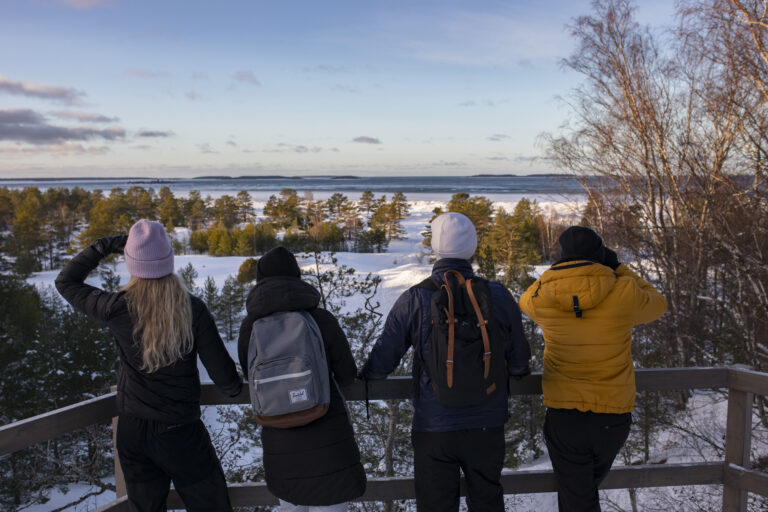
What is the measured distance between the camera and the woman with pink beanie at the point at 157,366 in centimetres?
206

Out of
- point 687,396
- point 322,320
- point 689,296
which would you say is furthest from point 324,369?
point 689,296

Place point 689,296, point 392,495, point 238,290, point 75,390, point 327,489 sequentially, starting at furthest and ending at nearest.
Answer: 1. point 238,290
2. point 75,390
3. point 689,296
4. point 392,495
5. point 327,489

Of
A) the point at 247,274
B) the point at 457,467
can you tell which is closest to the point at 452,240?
→ the point at 457,467

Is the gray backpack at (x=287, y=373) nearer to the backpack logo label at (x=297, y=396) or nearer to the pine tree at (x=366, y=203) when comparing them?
the backpack logo label at (x=297, y=396)

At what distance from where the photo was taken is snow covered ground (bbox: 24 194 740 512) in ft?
37.1

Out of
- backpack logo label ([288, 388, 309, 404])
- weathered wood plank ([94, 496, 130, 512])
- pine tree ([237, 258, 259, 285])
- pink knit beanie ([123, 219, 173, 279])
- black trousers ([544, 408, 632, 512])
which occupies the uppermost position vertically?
pink knit beanie ([123, 219, 173, 279])

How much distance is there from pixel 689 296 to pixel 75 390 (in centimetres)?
2107

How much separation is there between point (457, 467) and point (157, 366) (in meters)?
1.36

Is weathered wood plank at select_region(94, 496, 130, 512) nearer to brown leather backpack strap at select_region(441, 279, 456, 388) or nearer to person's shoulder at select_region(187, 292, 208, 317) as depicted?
person's shoulder at select_region(187, 292, 208, 317)

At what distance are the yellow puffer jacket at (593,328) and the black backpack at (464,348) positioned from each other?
367mm

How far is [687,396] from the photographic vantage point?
556 inches

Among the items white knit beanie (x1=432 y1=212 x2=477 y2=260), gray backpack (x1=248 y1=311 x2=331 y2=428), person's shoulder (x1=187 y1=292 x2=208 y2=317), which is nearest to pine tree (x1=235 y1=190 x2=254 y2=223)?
person's shoulder (x1=187 y1=292 x2=208 y2=317)

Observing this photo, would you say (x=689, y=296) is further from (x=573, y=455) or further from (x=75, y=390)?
(x=75, y=390)

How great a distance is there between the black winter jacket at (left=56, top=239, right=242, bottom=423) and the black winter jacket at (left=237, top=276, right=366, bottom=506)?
→ 199mm
